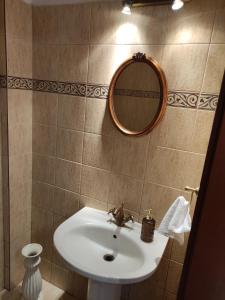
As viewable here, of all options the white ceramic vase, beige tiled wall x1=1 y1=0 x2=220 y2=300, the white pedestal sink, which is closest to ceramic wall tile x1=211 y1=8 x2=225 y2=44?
beige tiled wall x1=1 y1=0 x2=220 y2=300

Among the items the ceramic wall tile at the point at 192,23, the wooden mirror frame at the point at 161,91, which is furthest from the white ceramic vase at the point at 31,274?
the ceramic wall tile at the point at 192,23

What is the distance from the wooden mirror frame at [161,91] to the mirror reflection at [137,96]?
2 cm

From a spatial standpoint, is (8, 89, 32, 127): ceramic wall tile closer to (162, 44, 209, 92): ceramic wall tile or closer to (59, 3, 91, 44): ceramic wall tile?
(59, 3, 91, 44): ceramic wall tile

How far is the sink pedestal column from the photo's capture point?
1274mm

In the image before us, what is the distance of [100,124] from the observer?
1.44 metres

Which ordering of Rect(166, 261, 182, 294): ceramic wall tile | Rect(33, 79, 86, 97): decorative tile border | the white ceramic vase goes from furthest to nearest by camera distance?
the white ceramic vase < Rect(33, 79, 86, 97): decorative tile border < Rect(166, 261, 182, 294): ceramic wall tile

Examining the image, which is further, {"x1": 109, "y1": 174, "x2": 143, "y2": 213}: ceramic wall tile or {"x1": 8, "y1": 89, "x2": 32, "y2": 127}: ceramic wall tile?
{"x1": 8, "y1": 89, "x2": 32, "y2": 127}: ceramic wall tile

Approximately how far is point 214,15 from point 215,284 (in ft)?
3.59

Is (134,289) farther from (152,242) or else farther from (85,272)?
(85,272)

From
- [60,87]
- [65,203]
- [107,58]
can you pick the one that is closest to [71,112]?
[60,87]

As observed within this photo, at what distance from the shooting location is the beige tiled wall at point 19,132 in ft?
4.81

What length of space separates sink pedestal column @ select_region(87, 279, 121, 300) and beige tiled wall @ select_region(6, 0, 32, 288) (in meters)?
0.81

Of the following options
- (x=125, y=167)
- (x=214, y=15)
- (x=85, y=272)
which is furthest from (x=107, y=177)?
(x=214, y=15)

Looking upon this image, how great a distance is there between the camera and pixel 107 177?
1.49m
